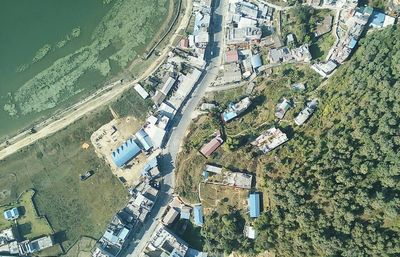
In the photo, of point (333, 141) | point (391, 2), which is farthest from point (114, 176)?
point (391, 2)

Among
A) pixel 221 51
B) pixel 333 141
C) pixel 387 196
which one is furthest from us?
pixel 221 51

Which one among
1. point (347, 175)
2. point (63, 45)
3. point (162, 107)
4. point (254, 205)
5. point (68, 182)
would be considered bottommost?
point (347, 175)

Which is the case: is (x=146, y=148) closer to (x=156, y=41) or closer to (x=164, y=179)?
(x=164, y=179)

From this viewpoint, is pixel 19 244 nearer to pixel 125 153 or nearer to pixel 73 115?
pixel 125 153

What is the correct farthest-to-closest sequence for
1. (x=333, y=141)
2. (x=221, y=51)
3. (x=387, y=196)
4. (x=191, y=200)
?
(x=221, y=51) < (x=191, y=200) < (x=333, y=141) < (x=387, y=196)

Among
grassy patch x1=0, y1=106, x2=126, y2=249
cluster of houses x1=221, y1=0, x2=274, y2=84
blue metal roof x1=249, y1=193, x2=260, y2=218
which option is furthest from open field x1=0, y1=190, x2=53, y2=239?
cluster of houses x1=221, y1=0, x2=274, y2=84

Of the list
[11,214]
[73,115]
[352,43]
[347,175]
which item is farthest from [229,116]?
[11,214]

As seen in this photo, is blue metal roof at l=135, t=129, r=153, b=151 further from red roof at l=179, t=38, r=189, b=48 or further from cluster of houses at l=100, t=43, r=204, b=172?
red roof at l=179, t=38, r=189, b=48
